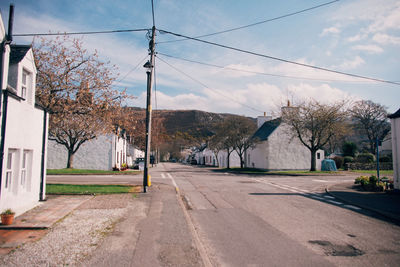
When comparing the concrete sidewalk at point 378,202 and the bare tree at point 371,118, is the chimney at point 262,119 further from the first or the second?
the concrete sidewalk at point 378,202

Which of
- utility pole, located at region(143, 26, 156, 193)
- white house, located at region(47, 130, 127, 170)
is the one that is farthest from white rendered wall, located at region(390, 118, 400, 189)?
white house, located at region(47, 130, 127, 170)

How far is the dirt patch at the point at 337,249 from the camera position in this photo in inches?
226

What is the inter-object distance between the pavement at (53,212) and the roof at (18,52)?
15.0 ft

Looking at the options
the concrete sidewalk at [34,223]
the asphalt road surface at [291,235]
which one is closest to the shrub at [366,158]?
the asphalt road surface at [291,235]

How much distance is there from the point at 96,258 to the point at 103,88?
506 inches

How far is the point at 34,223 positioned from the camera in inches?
298

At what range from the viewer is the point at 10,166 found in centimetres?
847

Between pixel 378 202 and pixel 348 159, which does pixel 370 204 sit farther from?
pixel 348 159

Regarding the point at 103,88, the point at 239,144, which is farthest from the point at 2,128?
the point at 239,144

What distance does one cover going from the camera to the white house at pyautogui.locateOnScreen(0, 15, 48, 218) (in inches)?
300

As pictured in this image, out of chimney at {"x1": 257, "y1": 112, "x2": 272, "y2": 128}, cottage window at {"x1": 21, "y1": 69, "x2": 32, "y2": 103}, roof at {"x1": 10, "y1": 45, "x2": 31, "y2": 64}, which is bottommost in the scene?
cottage window at {"x1": 21, "y1": 69, "x2": 32, "y2": 103}

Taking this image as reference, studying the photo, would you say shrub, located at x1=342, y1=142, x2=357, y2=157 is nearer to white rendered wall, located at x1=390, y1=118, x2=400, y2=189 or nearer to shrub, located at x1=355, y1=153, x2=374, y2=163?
shrub, located at x1=355, y1=153, x2=374, y2=163

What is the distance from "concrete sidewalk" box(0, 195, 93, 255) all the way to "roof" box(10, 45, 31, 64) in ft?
15.0

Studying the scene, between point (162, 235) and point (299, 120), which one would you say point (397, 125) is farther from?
point (299, 120)
